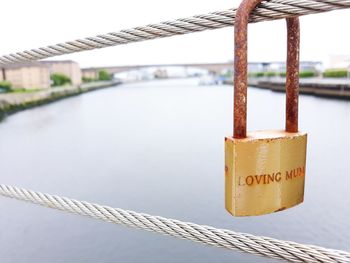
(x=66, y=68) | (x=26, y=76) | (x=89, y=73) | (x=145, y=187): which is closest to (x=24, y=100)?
A: (x=26, y=76)

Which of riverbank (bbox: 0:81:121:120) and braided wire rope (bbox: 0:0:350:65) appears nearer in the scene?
braided wire rope (bbox: 0:0:350:65)

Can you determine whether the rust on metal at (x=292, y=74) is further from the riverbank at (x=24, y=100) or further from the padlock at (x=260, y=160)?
the riverbank at (x=24, y=100)

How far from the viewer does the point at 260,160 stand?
22.0 inches

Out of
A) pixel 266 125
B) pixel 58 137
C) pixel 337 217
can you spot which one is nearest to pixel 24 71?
pixel 58 137

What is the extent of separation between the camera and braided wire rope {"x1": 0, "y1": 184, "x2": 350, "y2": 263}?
0.54 m

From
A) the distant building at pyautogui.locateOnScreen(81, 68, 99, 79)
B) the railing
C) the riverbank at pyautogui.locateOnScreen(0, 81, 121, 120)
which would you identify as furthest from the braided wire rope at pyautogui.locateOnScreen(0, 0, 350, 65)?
the distant building at pyautogui.locateOnScreen(81, 68, 99, 79)

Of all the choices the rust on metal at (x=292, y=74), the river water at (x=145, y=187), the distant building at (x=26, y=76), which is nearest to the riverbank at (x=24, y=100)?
the distant building at (x=26, y=76)

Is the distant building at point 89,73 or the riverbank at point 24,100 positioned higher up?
the distant building at point 89,73

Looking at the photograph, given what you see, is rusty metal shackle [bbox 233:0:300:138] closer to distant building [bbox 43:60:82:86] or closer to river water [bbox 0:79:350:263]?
river water [bbox 0:79:350:263]

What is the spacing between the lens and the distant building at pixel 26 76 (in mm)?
24906

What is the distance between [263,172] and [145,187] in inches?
253

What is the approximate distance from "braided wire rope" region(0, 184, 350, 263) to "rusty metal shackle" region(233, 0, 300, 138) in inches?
6.8

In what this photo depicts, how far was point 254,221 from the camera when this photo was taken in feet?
17.3

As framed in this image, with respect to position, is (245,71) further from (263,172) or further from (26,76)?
(26,76)
